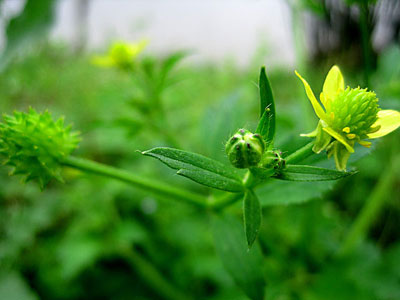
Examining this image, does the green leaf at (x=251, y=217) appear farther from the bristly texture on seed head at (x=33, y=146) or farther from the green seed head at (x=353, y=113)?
the bristly texture on seed head at (x=33, y=146)

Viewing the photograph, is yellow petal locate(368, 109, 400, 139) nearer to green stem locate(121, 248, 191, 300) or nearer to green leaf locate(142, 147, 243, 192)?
green leaf locate(142, 147, 243, 192)

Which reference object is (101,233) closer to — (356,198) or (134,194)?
(134,194)

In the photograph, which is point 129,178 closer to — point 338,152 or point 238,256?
point 238,256

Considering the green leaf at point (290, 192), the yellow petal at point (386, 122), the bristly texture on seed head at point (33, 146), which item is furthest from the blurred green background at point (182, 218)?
the bristly texture on seed head at point (33, 146)

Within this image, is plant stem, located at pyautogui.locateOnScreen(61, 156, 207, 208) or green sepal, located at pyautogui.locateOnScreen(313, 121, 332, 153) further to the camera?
plant stem, located at pyautogui.locateOnScreen(61, 156, 207, 208)

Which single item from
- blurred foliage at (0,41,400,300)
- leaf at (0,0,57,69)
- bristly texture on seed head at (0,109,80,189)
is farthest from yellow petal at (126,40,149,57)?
bristly texture on seed head at (0,109,80,189)

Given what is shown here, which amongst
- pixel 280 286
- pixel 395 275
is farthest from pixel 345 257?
pixel 280 286
